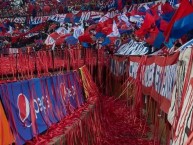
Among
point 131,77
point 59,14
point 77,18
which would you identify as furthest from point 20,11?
point 131,77

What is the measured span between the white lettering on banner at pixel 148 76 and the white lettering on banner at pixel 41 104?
113 inches

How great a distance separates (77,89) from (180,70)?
505cm

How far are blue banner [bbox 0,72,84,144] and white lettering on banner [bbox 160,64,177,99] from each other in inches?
85.7

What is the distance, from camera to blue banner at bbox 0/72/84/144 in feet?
17.6

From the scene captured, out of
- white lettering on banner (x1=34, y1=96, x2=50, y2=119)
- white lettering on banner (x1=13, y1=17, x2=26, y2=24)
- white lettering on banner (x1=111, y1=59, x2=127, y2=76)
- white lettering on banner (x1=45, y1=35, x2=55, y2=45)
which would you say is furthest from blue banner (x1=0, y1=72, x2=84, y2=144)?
white lettering on banner (x1=13, y1=17, x2=26, y2=24)

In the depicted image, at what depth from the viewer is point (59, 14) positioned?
4550cm

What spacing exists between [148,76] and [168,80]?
2.76 m

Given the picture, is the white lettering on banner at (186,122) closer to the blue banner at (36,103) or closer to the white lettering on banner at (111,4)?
the blue banner at (36,103)

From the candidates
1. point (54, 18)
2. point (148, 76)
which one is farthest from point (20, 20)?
point (148, 76)

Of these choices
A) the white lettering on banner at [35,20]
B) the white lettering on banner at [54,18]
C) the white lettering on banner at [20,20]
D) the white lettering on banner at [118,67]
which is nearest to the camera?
the white lettering on banner at [118,67]

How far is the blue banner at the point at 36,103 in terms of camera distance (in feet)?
17.6

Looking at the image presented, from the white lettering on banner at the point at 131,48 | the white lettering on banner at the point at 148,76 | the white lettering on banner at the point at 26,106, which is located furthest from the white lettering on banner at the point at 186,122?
the white lettering on banner at the point at 131,48

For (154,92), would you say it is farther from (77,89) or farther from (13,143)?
(13,143)

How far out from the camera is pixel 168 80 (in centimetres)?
674
